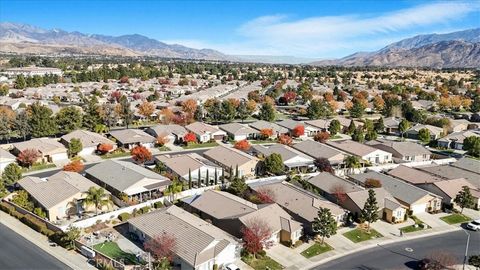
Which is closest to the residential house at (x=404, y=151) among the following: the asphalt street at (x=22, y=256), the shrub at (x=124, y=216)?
the shrub at (x=124, y=216)

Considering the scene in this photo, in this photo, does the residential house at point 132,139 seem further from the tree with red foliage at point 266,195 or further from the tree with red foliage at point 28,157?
the tree with red foliage at point 266,195

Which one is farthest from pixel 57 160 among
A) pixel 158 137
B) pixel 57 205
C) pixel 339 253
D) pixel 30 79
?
pixel 30 79

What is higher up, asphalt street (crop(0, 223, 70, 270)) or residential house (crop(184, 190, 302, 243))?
residential house (crop(184, 190, 302, 243))

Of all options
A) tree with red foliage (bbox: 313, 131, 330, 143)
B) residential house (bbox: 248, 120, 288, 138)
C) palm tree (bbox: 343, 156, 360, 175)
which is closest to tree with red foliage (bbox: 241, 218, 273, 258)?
palm tree (bbox: 343, 156, 360, 175)

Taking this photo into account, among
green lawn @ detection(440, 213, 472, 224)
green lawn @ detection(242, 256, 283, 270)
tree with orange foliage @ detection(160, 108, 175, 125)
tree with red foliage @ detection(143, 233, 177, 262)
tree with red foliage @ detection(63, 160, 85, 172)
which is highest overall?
tree with orange foliage @ detection(160, 108, 175, 125)

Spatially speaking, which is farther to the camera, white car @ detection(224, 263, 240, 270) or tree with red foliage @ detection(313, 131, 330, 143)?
tree with red foliage @ detection(313, 131, 330, 143)

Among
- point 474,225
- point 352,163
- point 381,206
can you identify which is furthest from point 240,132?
point 474,225

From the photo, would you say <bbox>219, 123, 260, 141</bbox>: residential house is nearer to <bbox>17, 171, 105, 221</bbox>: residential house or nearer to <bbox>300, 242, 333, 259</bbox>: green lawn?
<bbox>17, 171, 105, 221</bbox>: residential house
